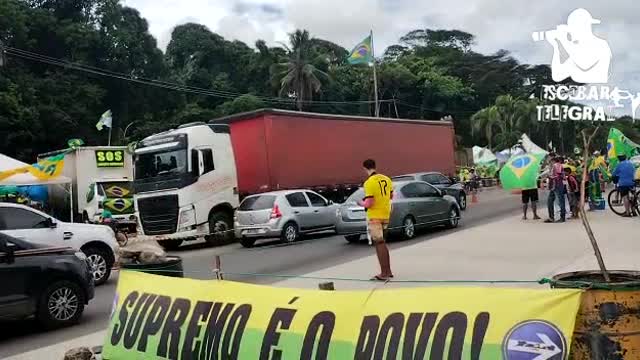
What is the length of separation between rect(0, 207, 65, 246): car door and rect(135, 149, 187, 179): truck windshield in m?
6.13

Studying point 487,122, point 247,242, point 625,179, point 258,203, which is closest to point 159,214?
point 247,242

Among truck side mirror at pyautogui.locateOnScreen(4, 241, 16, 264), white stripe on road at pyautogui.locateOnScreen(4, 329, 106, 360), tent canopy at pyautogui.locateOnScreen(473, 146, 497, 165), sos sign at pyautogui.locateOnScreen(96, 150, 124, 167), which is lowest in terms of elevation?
white stripe on road at pyautogui.locateOnScreen(4, 329, 106, 360)

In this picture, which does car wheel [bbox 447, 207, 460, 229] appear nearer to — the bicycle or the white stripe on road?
the bicycle

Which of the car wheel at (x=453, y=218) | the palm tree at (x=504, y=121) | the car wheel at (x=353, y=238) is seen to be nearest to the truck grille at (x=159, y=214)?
the car wheel at (x=353, y=238)

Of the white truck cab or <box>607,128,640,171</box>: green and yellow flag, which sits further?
<box>607,128,640,171</box>: green and yellow flag

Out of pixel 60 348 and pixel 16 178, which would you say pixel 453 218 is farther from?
pixel 60 348

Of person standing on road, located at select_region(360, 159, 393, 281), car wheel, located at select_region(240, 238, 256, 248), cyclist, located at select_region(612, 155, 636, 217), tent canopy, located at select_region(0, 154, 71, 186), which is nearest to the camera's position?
person standing on road, located at select_region(360, 159, 393, 281)

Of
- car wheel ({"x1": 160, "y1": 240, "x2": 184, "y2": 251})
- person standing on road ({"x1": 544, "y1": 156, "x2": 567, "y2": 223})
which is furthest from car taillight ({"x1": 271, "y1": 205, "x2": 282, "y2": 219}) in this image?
person standing on road ({"x1": 544, "y1": 156, "x2": 567, "y2": 223})

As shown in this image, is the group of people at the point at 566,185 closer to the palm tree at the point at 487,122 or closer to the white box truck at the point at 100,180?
the white box truck at the point at 100,180

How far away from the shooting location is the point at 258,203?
1770 cm

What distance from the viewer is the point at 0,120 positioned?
4109cm

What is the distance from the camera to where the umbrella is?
17.8 m

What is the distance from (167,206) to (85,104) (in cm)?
3788

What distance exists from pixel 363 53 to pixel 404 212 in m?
26.1
